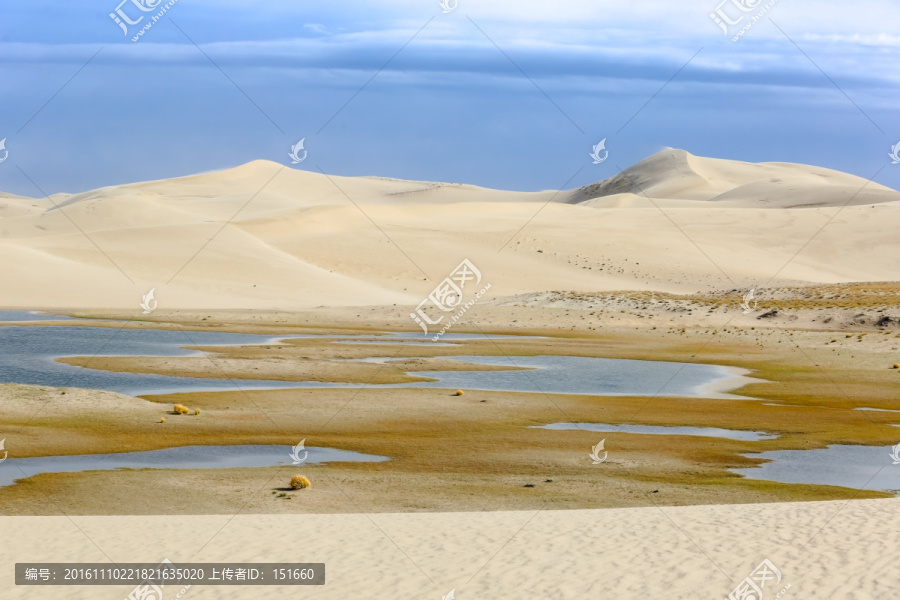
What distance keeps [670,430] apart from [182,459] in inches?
407

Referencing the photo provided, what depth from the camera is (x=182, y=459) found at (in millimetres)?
17203

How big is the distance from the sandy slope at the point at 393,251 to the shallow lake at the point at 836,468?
4548 centimetres

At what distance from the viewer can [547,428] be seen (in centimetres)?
2103

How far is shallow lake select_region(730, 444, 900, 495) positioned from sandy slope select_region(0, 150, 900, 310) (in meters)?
45.5

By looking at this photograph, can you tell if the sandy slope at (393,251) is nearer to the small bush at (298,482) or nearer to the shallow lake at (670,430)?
the shallow lake at (670,430)

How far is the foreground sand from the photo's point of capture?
9984 millimetres

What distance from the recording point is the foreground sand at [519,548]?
9.98m

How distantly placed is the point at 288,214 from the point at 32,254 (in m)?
33.5
